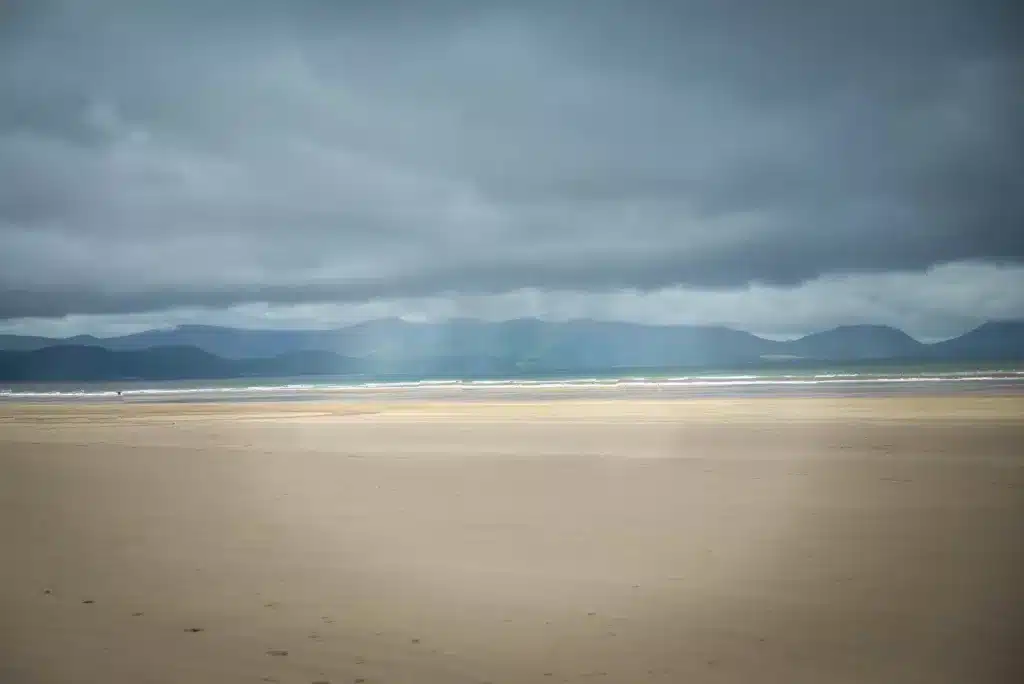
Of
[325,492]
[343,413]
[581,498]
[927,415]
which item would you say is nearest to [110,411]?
[343,413]

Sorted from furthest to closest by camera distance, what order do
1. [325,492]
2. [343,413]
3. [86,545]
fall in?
[343,413] → [325,492] → [86,545]

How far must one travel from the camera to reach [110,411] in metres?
44.8

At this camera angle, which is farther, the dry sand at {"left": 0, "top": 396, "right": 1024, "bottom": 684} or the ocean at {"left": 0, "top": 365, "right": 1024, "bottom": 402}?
the ocean at {"left": 0, "top": 365, "right": 1024, "bottom": 402}

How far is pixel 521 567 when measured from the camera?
884 centimetres

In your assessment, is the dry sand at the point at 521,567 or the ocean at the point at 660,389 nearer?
the dry sand at the point at 521,567

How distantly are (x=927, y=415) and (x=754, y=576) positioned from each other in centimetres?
2430

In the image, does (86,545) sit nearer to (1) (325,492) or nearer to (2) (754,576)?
(1) (325,492)

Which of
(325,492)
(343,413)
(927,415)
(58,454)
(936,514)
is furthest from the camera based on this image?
(343,413)

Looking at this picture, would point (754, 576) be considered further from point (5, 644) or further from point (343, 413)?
point (343, 413)

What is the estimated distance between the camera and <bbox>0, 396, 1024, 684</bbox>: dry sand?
20.2 ft

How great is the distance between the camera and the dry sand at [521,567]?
614 cm

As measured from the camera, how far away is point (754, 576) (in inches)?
329

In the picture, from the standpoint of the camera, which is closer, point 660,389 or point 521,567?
point 521,567

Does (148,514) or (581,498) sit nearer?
(148,514)
